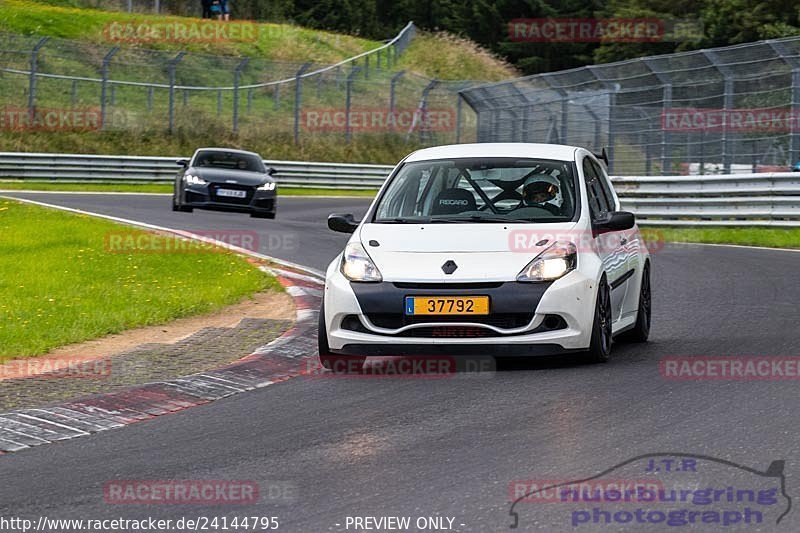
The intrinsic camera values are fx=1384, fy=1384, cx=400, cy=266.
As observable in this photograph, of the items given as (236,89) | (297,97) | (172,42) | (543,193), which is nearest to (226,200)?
Answer: (543,193)

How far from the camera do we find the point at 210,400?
7.91 m

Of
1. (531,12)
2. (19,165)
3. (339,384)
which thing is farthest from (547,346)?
(531,12)

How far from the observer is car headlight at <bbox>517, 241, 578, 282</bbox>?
27.9 ft

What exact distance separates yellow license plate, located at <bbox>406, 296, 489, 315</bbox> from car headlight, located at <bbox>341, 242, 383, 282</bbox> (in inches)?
14.3

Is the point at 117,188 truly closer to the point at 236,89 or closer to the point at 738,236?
the point at 236,89

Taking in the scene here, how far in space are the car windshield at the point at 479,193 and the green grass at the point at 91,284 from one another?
2.55 metres

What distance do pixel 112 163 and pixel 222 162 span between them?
13942 mm

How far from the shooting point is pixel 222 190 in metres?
24.4

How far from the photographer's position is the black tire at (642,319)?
10.0 meters

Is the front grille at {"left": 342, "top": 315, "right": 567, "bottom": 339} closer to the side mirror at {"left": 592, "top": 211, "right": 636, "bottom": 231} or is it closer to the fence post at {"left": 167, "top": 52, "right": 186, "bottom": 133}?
the side mirror at {"left": 592, "top": 211, "right": 636, "bottom": 231}

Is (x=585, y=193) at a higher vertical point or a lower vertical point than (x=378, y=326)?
higher

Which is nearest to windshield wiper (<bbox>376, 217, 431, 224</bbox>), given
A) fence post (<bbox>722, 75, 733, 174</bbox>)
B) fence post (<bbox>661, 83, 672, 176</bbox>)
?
fence post (<bbox>722, 75, 733, 174</bbox>)

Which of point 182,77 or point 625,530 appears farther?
point 182,77

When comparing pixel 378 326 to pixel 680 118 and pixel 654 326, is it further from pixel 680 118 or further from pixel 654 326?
pixel 680 118
